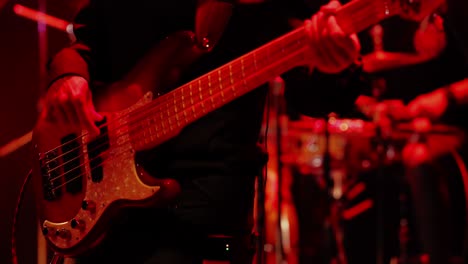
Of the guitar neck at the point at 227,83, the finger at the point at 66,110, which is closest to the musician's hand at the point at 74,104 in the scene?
the finger at the point at 66,110

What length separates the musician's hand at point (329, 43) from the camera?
1776 mm

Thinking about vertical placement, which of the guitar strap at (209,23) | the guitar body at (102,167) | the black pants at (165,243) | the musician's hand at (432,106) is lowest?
the black pants at (165,243)

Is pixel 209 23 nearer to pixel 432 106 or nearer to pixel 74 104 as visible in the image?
Answer: pixel 74 104

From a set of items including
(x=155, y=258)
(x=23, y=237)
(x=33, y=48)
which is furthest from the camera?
(x=33, y=48)

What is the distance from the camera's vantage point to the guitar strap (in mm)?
1879

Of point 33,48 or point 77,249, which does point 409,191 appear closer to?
point 33,48

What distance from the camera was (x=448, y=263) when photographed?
4.64 meters

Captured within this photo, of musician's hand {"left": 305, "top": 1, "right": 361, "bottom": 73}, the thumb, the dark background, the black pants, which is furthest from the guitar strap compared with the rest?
the dark background

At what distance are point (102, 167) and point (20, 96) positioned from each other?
116 centimetres

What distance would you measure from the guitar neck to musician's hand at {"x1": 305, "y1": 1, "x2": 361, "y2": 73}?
1.0 inches

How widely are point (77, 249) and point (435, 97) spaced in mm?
2855

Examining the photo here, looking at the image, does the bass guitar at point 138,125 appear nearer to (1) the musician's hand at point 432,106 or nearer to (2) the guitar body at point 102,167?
(2) the guitar body at point 102,167

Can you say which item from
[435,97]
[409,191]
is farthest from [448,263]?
[435,97]

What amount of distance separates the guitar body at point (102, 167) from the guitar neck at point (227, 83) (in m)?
0.06
